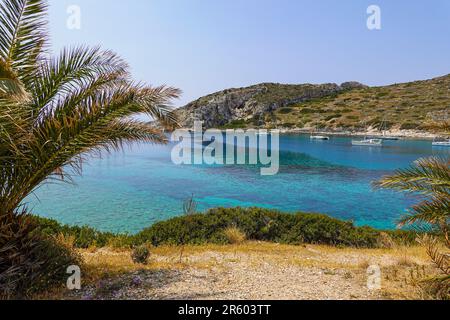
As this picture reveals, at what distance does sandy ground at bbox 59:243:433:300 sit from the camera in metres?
5.69

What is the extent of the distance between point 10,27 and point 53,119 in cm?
169

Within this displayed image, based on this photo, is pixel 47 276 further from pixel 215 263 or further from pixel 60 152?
pixel 215 263

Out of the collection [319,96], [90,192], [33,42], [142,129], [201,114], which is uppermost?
[319,96]

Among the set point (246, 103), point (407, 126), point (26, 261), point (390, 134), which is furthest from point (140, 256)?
point (246, 103)

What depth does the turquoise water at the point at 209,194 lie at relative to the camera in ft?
63.3

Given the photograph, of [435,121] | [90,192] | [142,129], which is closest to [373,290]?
[435,121]

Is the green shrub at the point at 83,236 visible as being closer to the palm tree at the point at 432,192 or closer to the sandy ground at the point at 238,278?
the sandy ground at the point at 238,278

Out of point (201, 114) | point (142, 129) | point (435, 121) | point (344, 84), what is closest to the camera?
point (435, 121)

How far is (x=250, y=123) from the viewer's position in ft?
383

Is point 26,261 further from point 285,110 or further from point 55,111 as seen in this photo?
point 285,110

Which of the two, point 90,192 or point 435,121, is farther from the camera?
point 90,192

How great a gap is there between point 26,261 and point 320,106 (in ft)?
393

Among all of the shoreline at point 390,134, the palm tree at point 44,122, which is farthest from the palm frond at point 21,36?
the shoreline at point 390,134

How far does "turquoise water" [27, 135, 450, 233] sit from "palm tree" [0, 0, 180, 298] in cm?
1090
